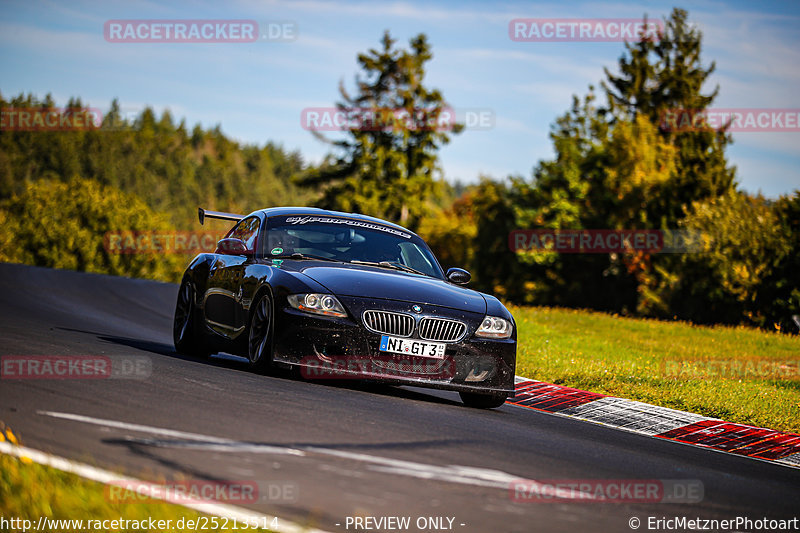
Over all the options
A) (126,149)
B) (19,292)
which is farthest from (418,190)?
(126,149)

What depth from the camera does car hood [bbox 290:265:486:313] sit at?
27.5 ft

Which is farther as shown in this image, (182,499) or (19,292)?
(19,292)

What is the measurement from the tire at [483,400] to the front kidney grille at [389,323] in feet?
3.75

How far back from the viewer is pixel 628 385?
11781 millimetres

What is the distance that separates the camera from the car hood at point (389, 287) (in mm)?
8383

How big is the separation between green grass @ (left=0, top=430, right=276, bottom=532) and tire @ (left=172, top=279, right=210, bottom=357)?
21.2ft

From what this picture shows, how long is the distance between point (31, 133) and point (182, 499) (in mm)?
174648

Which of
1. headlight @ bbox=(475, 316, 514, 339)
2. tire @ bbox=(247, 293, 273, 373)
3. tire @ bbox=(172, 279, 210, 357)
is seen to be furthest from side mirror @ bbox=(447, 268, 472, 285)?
tire @ bbox=(172, 279, 210, 357)

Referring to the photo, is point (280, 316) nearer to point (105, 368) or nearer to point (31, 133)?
point (105, 368)

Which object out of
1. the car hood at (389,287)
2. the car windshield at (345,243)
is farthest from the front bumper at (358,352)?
the car windshield at (345,243)
